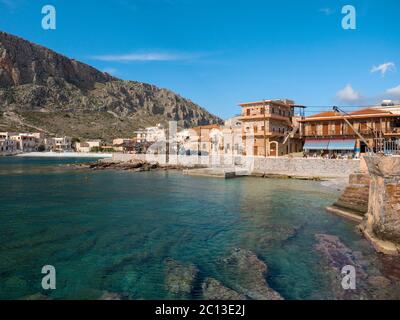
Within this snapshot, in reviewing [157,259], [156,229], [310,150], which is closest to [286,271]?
[157,259]

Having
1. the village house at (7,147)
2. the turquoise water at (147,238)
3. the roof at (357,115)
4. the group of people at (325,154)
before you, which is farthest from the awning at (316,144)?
the village house at (7,147)

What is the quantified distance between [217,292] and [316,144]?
45.9 m

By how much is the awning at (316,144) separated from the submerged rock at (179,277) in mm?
43430

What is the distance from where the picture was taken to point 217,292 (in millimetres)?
9469

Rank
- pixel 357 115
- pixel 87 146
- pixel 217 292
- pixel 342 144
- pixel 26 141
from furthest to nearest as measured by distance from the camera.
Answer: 1. pixel 87 146
2. pixel 26 141
3. pixel 342 144
4. pixel 357 115
5. pixel 217 292

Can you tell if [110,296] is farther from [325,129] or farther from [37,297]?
[325,129]

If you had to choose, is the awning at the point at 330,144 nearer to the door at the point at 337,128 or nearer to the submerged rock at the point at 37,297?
the door at the point at 337,128

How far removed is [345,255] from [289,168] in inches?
1344

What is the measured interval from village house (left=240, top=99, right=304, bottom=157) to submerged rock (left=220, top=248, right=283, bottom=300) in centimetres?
4372

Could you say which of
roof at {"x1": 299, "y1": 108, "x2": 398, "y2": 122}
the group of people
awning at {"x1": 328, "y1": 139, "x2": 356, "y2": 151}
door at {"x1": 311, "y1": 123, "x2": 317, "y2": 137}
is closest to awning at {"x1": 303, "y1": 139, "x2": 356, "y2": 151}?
awning at {"x1": 328, "y1": 139, "x2": 356, "y2": 151}

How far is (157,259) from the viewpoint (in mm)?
12336

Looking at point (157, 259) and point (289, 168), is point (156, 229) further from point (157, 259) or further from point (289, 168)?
point (289, 168)

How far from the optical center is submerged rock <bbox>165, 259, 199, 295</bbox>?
973 centimetres

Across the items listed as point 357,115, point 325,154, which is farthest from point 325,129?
point 357,115
